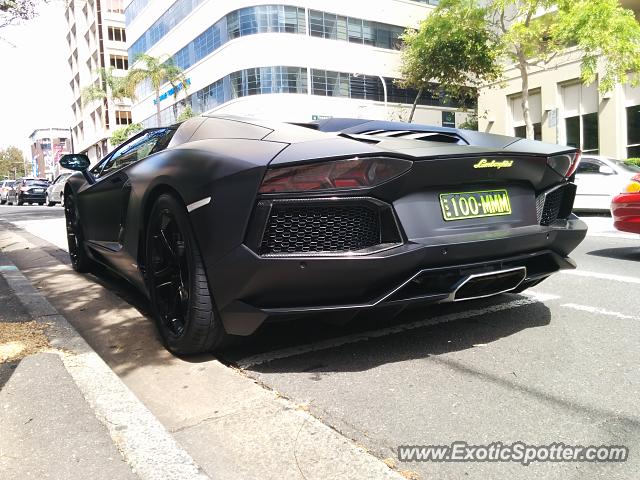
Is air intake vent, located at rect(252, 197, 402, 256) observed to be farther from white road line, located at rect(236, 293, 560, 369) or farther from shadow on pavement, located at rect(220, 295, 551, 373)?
white road line, located at rect(236, 293, 560, 369)

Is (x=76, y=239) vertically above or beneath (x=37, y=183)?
beneath

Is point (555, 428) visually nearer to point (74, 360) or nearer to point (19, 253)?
point (74, 360)

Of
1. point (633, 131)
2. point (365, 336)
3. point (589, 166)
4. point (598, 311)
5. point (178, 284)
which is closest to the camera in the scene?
point (178, 284)

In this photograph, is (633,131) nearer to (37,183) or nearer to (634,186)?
(634,186)

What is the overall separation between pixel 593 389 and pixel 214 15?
41.3m

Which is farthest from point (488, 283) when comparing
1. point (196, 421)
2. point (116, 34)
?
point (116, 34)

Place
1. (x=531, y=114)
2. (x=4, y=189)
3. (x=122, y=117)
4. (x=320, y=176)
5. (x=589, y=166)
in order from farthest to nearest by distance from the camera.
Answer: (x=122, y=117)
(x=4, y=189)
(x=531, y=114)
(x=589, y=166)
(x=320, y=176)

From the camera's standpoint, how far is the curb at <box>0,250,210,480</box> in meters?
2.12

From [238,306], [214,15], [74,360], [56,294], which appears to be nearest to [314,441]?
[238,306]

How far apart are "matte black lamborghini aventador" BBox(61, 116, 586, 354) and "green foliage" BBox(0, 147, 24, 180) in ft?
401

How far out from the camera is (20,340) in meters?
3.53

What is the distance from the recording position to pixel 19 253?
26.0 ft

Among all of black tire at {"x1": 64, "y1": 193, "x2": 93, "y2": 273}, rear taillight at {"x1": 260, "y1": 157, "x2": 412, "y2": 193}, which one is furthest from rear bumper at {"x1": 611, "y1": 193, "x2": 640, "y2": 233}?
black tire at {"x1": 64, "y1": 193, "x2": 93, "y2": 273}
